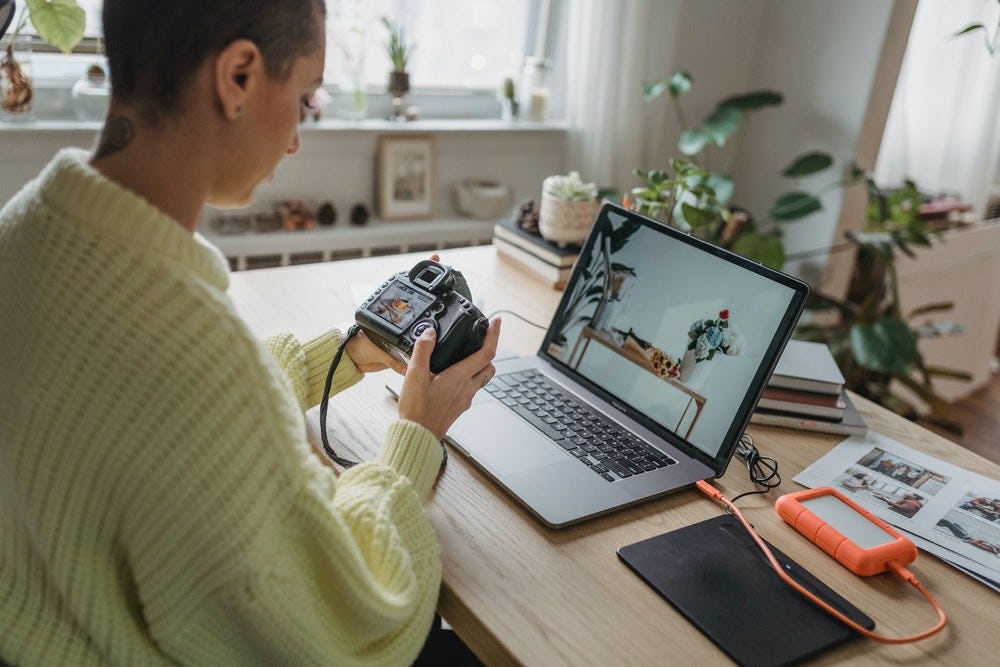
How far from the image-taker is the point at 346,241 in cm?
231

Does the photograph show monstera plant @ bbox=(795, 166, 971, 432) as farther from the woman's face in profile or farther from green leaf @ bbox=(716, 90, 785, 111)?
the woman's face in profile

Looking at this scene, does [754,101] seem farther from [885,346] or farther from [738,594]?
[738,594]

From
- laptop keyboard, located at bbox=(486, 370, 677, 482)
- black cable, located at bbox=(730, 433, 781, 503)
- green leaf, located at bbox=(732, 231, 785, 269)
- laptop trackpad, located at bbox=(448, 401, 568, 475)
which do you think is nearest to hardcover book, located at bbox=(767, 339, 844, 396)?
black cable, located at bbox=(730, 433, 781, 503)

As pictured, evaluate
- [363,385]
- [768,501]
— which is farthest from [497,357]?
[768,501]

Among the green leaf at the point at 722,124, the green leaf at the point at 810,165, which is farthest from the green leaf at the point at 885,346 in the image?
the green leaf at the point at 722,124

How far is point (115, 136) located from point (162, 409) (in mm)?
241

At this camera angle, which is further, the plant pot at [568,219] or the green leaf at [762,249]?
the green leaf at [762,249]

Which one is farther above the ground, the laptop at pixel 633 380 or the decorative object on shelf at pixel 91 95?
the decorative object on shelf at pixel 91 95

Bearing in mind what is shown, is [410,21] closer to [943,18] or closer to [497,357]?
[497,357]

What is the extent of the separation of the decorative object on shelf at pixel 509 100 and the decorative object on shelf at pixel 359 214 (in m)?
0.55

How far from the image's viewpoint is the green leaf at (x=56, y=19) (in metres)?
1.35

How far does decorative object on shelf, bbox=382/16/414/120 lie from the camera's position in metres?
2.28

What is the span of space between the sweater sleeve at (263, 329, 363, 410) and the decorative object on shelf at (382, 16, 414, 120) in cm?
135

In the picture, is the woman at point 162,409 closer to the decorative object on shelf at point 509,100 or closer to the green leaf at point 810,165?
the decorative object on shelf at point 509,100
